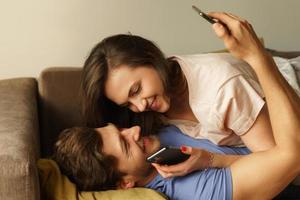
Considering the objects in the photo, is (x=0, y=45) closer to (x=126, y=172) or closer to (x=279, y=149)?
(x=126, y=172)

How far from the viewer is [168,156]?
1320 mm

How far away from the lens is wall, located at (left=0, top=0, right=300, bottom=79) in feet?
6.65

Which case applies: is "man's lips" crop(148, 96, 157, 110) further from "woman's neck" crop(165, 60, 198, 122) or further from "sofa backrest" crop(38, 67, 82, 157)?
"sofa backrest" crop(38, 67, 82, 157)

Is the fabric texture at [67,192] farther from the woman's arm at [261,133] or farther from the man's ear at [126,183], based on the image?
the woman's arm at [261,133]

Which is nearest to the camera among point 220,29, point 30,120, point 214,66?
point 220,29

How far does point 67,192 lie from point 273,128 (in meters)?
0.59

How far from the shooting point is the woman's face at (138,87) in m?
1.45

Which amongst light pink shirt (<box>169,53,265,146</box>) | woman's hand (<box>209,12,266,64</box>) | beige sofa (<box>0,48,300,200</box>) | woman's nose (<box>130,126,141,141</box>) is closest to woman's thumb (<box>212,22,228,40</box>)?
woman's hand (<box>209,12,266,64</box>)

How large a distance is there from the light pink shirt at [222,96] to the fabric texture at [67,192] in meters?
0.28

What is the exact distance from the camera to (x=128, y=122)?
1691mm

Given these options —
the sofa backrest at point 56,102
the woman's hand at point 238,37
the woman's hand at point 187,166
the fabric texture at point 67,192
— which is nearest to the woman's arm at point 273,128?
the woman's hand at point 238,37

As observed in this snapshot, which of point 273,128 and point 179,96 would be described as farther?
point 179,96

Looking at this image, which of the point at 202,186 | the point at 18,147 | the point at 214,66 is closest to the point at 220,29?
the point at 214,66

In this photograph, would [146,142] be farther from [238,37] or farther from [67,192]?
[238,37]
